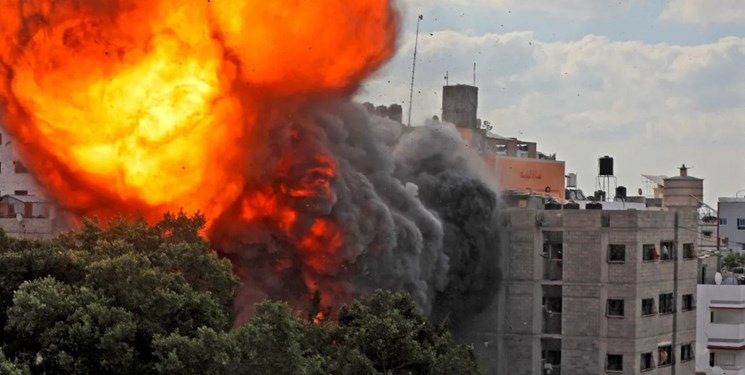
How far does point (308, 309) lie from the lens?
203ft

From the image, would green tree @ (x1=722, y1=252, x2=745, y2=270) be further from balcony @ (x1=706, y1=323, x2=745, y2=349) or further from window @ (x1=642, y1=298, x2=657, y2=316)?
window @ (x1=642, y1=298, x2=657, y2=316)

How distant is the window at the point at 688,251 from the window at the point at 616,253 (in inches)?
269

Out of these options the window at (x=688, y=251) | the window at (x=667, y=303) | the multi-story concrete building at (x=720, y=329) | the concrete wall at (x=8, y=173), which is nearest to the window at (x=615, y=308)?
the window at (x=667, y=303)

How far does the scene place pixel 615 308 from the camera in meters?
74.6

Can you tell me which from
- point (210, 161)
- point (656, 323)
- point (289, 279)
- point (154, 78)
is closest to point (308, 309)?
point (289, 279)

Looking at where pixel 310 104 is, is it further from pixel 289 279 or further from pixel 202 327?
pixel 202 327

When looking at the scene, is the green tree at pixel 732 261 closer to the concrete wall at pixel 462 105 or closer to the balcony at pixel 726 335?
the balcony at pixel 726 335

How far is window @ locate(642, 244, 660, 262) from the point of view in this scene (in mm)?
75469

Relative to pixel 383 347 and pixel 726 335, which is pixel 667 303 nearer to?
pixel 726 335

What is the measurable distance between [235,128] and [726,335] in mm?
42261

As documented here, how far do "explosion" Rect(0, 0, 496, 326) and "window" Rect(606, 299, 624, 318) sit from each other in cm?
1087

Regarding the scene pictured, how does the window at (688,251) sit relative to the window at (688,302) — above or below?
above

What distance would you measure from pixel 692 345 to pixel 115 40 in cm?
4037

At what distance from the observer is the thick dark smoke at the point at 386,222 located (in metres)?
62.2
